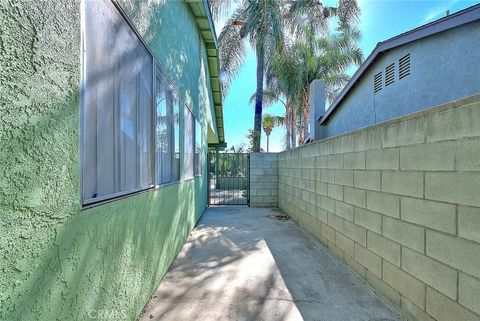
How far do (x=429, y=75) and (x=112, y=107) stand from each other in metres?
5.41

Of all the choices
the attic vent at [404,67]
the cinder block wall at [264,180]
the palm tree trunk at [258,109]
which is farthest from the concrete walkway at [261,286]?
the palm tree trunk at [258,109]

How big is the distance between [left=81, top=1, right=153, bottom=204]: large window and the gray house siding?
4775 millimetres

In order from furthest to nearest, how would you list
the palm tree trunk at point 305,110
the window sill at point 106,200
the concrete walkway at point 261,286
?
the palm tree trunk at point 305,110 → the concrete walkway at point 261,286 → the window sill at point 106,200

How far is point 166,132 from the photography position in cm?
332

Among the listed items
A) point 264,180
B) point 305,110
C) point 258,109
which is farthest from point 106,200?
point 305,110

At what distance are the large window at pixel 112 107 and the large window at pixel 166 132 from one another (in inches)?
15.8

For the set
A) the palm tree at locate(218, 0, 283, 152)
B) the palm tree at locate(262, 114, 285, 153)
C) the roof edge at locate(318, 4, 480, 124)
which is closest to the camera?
the roof edge at locate(318, 4, 480, 124)

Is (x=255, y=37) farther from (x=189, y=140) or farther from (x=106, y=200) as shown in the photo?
(x=106, y=200)

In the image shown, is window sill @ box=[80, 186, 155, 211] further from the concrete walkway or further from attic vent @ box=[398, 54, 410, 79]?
attic vent @ box=[398, 54, 410, 79]

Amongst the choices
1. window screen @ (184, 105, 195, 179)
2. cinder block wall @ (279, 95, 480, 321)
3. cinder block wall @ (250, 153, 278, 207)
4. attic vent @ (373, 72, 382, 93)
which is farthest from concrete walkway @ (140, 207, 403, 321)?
attic vent @ (373, 72, 382, 93)

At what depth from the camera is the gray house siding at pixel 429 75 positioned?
4.03m

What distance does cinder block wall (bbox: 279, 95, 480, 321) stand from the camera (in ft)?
6.07

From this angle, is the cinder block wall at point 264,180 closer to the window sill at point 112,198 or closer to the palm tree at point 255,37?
the palm tree at point 255,37

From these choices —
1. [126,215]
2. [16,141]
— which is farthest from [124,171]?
[16,141]
